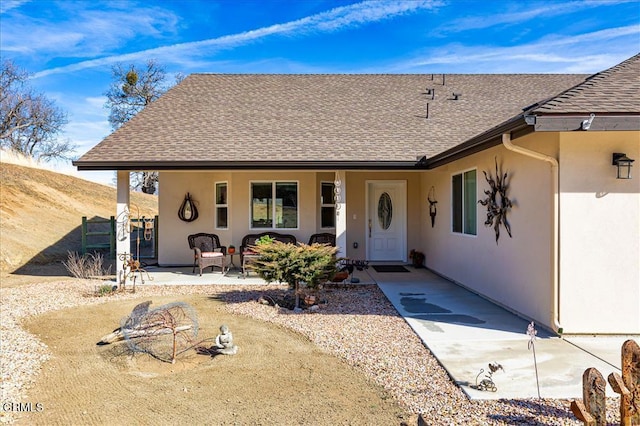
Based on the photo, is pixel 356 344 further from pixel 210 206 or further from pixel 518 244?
pixel 210 206

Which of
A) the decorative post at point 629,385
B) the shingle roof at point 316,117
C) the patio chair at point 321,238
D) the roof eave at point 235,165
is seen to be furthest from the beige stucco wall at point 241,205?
the decorative post at point 629,385

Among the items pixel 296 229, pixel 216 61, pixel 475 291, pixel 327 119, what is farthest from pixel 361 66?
pixel 475 291

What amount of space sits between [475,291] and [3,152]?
2785cm

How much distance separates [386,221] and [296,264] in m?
6.34

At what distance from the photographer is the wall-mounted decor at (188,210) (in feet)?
40.4

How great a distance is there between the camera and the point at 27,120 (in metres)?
33.2

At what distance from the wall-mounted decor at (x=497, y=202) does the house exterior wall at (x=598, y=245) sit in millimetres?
1372

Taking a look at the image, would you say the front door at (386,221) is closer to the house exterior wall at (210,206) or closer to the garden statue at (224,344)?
the house exterior wall at (210,206)

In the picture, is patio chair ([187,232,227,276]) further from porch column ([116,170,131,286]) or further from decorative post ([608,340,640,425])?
decorative post ([608,340,640,425])

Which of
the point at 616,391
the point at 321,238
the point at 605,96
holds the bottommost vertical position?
the point at 616,391

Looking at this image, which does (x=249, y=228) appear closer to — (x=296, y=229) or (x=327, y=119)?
(x=296, y=229)

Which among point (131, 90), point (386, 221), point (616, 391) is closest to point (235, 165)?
point (386, 221)

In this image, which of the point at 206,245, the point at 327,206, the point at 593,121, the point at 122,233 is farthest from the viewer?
the point at 327,206

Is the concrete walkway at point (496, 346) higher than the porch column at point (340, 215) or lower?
lower
